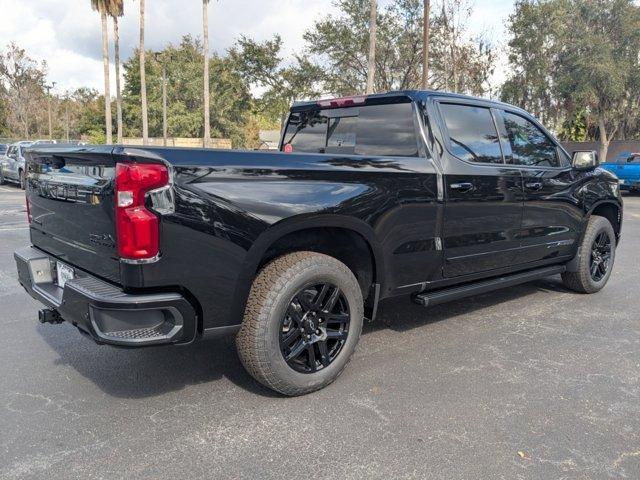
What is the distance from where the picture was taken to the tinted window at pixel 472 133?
4.09 metres

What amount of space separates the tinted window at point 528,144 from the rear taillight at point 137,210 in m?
3.14

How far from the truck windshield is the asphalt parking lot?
1.52 metres

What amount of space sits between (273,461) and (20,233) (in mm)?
8323

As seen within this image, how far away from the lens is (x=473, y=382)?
3.50 metres

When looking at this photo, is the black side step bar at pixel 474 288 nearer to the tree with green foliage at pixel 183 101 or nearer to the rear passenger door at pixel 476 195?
the rear passenger door at pixel 476 195

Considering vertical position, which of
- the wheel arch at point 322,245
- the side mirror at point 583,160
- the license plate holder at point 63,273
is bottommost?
the license plate holder at point 63,273

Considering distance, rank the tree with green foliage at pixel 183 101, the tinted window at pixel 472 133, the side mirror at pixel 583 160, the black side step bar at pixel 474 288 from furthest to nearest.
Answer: the tree with green foliage at pixel 183 101
the side mirror at pixel 583 160
the tinted window at pixel 472 133
the black side step bar at pixel 474 288

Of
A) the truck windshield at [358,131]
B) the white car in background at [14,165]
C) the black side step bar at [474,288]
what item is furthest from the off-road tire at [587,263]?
the white car in background at [14,165]

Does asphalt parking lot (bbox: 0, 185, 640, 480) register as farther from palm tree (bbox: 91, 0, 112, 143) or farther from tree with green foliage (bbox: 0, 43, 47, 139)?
tree with green foliage (bbox: 0, 43, 47, 139)

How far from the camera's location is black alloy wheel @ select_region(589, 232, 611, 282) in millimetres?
5664

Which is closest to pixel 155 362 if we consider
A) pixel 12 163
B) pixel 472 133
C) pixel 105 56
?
pixel 472 133

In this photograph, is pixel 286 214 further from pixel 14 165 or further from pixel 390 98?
pixel 14 165

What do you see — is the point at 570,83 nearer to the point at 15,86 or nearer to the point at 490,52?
the point at 490,52

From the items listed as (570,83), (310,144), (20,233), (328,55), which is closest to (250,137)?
(328,55)
